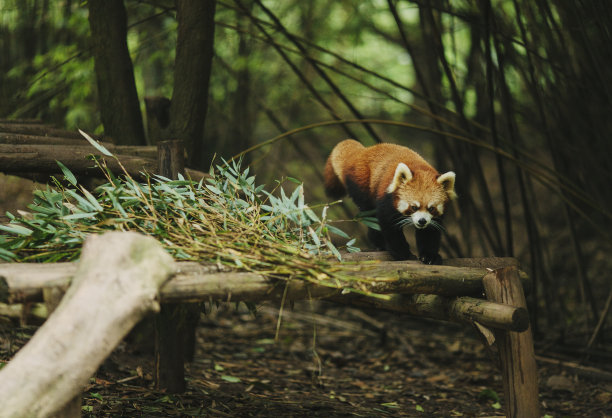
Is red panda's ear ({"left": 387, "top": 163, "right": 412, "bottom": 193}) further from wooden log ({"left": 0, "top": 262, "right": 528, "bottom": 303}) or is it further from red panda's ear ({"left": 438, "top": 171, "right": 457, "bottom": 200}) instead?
wooden log ({"left": 0, "top": 262, "right": 528, "bottom": 303})

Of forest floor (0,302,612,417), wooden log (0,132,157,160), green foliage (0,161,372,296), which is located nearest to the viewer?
green foliage (0,161,372,296)

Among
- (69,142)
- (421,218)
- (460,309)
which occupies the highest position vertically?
(69,142)

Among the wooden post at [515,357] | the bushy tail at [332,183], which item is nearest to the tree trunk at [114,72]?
the bushy tail at [332,183]

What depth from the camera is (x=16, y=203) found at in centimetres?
333

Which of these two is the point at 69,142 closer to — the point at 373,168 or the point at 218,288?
the point at 373,168

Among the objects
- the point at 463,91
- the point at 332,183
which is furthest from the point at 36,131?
the point at 463,91

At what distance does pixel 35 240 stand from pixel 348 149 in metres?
1.77

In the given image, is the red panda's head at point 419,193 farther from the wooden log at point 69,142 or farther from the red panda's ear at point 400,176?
the wooden log at point 69,142

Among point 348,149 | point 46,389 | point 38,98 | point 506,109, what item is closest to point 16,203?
point 38,98

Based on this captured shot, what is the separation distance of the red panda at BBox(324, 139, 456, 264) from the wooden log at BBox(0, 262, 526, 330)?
1.65ft

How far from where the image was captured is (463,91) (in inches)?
185

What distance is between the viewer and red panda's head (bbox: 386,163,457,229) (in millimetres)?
2627

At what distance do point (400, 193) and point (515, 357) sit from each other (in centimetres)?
85

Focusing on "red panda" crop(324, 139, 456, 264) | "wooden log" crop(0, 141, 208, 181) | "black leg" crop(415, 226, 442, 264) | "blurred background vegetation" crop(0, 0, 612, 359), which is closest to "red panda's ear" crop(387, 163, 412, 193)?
"red panda" crop(324, 139, 456, 264)
